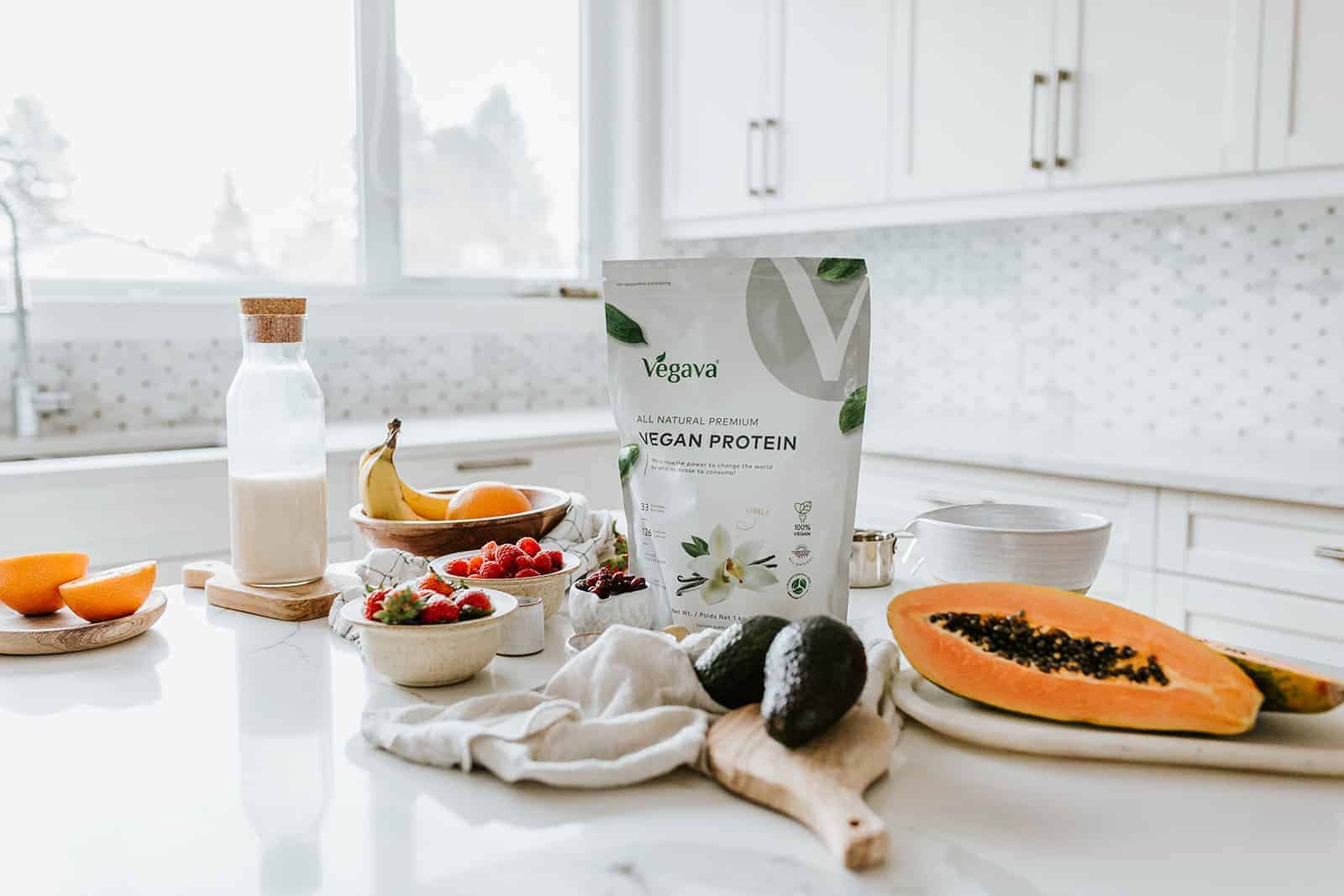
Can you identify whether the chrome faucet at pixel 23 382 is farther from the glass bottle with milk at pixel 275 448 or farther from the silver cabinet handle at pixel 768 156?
the silver cabinet handle at pixel 768 156

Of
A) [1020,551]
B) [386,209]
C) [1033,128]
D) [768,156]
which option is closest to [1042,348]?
[1033,128]

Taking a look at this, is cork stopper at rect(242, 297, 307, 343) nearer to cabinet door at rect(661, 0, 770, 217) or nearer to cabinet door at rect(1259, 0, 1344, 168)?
cabinet door at rect(1259, 0, 1344, 168)

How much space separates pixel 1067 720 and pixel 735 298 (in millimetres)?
455

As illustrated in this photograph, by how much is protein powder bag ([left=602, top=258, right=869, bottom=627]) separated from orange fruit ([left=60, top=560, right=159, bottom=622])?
1.69 feet

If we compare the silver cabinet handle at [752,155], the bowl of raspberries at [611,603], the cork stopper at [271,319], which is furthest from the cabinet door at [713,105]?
the bowl of raspberries at [611,603]

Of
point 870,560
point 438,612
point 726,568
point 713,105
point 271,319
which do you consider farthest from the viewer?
point 713,105

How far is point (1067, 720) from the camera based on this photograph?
0.80 meters

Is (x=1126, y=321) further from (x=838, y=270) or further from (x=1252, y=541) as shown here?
(x=838, y=270)

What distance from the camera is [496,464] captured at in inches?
116

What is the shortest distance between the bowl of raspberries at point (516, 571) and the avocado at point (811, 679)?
381mm

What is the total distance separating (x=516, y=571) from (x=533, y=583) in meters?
0.03

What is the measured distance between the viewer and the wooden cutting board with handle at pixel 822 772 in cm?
63

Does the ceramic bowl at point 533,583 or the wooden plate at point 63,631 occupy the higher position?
the ceramic bowl at point 533,583

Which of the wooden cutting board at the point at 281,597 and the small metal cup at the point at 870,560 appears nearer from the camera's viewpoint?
the wooden cutting board at the point at 281,597
